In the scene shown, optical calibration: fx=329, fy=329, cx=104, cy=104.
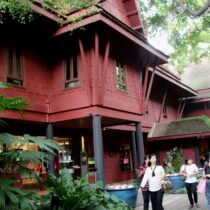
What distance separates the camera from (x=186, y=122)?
20.9 meters

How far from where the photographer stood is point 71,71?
12.6 meters

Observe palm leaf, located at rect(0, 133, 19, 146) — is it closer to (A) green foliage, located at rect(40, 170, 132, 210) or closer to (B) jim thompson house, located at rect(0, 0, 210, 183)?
(A) green foliage, located at rect(40, 170, 132, 210)

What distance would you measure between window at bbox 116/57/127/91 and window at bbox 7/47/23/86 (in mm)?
4082

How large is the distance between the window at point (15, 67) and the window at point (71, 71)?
179 cm

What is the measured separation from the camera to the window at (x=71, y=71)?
41.1 ft

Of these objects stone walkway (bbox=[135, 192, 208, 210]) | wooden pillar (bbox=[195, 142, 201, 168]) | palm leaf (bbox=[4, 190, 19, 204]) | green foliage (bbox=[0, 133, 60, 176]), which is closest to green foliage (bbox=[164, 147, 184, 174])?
Result: wooden pillar (bbox=[195, 142, 201, 168])

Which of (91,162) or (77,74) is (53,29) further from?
(91,162)

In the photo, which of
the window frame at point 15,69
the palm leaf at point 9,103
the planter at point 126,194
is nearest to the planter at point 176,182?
the planter at point 126,194

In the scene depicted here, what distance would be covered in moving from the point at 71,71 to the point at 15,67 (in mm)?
2114

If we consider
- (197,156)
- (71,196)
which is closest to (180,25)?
(197,156)

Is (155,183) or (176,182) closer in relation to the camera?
(155,183)

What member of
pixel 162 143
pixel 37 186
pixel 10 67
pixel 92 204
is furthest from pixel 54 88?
pixel 162 143

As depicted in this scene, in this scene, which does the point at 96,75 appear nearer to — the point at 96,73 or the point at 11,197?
the point at 96,73

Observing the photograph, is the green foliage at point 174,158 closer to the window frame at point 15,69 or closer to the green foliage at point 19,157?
the window frame at point 15,69
